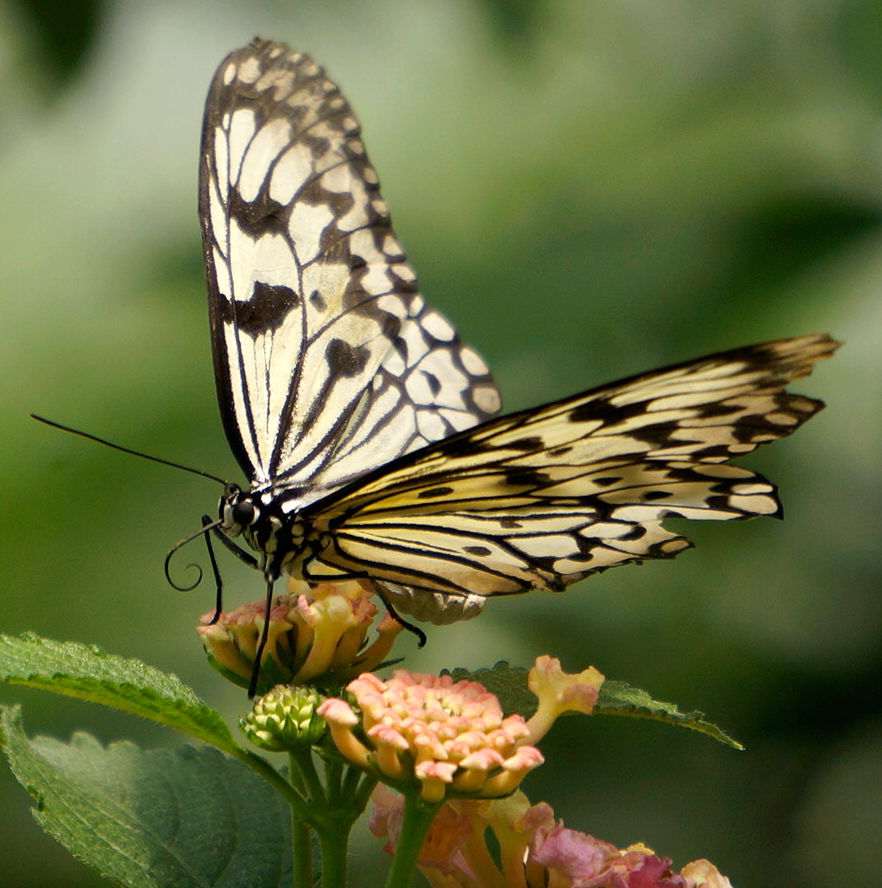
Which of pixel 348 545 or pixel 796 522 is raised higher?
pixel 348 545

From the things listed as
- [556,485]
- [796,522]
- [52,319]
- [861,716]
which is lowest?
[861,716]

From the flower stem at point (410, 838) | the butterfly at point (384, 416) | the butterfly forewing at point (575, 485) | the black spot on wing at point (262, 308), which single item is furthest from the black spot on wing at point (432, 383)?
the flower stem at point (410, 838)

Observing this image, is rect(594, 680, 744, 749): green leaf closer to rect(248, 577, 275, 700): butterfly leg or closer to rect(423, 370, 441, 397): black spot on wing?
rect(248, 577, 275, 700): butterfly leg

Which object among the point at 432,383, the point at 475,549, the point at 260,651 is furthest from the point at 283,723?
the point at 432,383

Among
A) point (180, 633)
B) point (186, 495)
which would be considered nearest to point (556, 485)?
point (180, 633)

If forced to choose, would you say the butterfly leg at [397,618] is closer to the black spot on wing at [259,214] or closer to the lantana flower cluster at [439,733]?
the lantana flower cluster at [439,733]

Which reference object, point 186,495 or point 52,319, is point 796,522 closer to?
point 186,495

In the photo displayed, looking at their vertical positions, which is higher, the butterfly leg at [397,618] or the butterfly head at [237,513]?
the butterfly head at [237,513]
